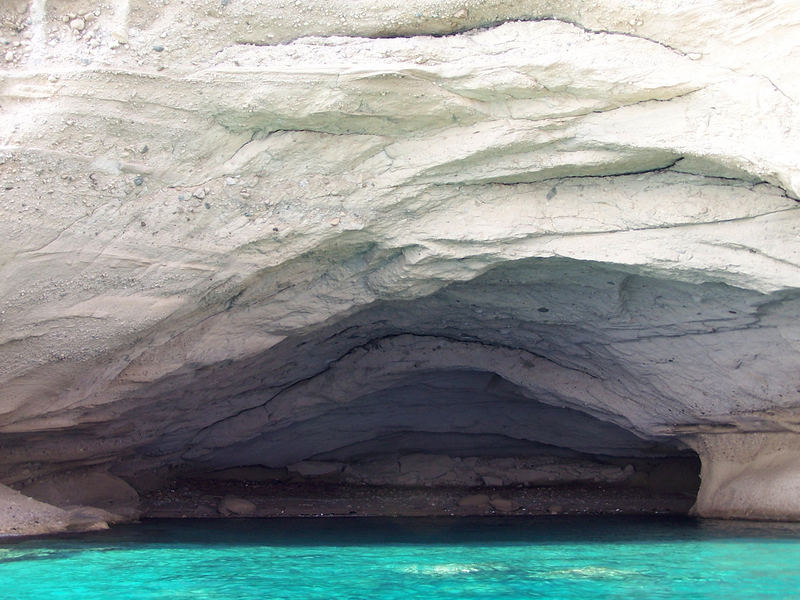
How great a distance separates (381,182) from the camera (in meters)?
4.22

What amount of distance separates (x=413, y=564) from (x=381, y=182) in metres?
2.25

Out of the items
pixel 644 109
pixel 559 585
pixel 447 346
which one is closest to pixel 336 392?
pixel 447 346

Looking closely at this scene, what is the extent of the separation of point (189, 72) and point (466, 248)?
185cm

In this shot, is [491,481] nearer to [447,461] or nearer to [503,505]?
[447,461]

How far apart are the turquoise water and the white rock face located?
1.16 m

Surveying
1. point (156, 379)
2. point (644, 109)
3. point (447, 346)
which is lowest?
point (156, 379)

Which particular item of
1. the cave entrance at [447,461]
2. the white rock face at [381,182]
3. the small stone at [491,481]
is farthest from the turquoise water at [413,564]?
the small stone at [491,481]

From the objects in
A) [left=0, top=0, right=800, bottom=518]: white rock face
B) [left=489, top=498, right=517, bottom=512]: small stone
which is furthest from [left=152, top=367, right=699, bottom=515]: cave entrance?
[left=0, top=0, right=800, bottom=518]: white rock face

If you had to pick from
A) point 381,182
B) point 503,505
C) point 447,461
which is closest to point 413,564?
point 381,182

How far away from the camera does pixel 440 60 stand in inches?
149

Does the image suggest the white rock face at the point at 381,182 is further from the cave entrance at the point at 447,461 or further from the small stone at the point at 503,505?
the small stone at the point at 503,505

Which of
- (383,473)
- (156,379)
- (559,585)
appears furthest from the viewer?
(383,473)

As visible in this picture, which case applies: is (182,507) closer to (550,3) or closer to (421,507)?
(421,507)

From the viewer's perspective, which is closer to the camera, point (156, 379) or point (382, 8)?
point (382, 8)
